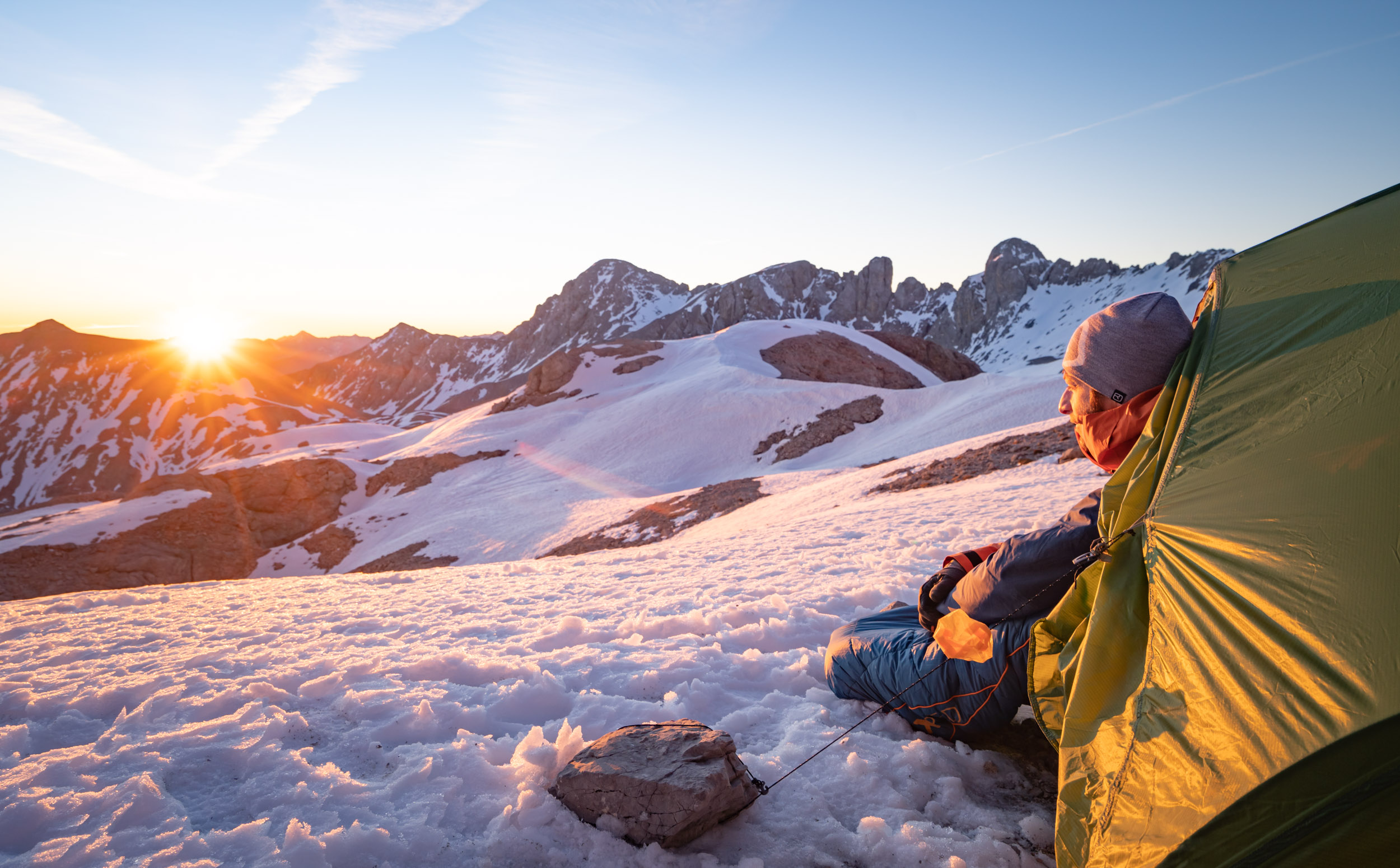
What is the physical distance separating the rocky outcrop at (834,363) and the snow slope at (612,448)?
104 inches

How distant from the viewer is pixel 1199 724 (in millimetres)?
2258

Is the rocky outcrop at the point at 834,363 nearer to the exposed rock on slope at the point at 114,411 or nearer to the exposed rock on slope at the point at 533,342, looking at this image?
the exposed rock on slope at the point at 533,342

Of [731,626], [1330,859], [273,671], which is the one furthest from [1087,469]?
[273,671]

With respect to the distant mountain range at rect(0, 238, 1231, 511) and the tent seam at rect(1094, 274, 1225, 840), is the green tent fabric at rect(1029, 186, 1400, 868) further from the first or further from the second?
the distant mountain range at rect(0, 238, 1231, 511)

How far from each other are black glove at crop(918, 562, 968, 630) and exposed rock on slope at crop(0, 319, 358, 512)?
16143 centimetres

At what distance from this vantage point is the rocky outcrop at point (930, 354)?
65500 millimetres

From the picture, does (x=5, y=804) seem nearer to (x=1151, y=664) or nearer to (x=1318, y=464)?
(x=1151, y=664)

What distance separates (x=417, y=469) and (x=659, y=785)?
151 ft

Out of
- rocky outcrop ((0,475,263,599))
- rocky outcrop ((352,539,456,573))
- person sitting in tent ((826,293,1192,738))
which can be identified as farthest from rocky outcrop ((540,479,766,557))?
rocky outcrop ((0,475,263,599))

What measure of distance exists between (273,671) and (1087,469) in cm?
1313

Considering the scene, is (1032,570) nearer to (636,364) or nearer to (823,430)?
(823,430)

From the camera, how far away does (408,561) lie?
2934 centimetres

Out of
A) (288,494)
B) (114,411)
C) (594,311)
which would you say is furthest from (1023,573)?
(114,411)

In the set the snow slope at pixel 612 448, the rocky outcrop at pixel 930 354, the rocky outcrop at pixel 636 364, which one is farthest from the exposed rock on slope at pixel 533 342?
the snow slope at pixel 612 448
